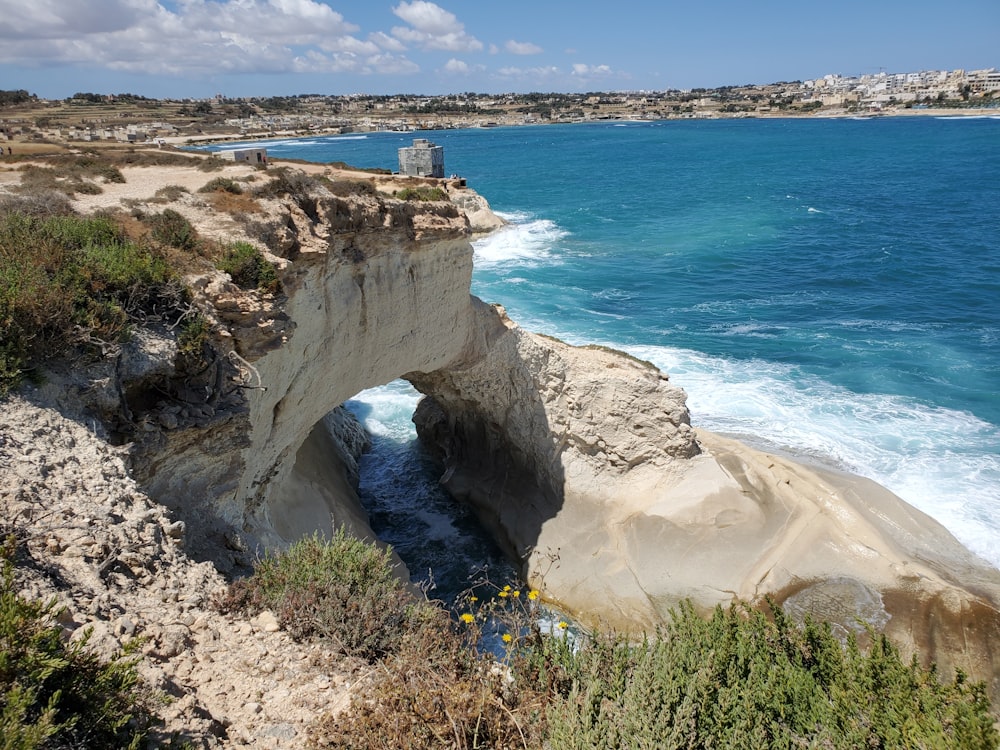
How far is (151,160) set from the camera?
1493cm

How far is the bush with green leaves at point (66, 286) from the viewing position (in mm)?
6777

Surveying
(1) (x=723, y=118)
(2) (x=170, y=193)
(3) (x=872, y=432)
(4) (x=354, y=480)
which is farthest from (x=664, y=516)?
(1) (x=723, y=118)

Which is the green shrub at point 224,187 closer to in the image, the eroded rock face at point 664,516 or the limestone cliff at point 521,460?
the limestone cliff at point 521,460

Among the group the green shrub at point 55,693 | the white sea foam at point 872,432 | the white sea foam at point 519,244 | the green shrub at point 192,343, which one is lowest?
the white sea foam at point 872,432

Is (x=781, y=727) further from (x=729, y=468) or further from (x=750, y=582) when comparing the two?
(x=729, y=468)

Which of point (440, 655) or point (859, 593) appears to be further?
point (859, 593)

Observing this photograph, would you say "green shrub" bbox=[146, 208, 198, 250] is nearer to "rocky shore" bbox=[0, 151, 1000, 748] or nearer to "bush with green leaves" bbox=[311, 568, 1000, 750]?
"rocky shore" bbox=[0, 151, 1000, 748]

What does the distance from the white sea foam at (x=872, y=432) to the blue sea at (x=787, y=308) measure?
0.21 feet

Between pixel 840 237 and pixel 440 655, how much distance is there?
45536mm

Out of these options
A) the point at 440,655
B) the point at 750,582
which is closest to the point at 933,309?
the point at 750,582

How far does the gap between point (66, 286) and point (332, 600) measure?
4.95 metres

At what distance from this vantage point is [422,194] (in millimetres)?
14211

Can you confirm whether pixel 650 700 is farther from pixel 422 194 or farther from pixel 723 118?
pixel 723 118

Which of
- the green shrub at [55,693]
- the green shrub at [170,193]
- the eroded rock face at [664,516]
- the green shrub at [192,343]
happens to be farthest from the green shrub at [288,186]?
the green shrub at [55,693]
